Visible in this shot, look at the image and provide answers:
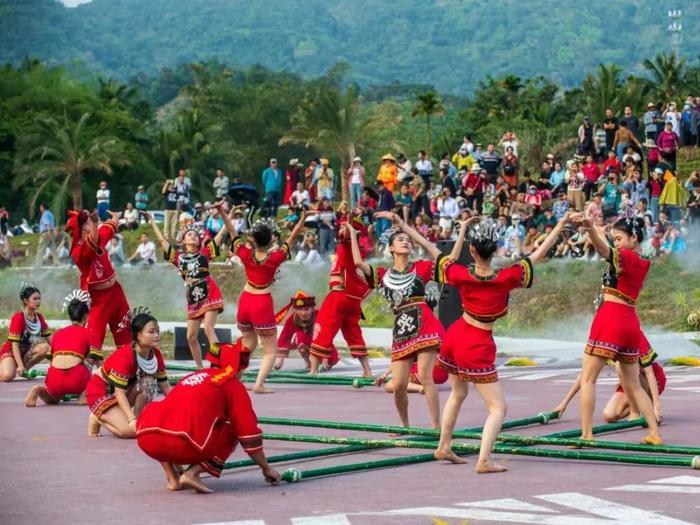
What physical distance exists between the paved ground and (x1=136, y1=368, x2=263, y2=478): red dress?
0.99 feet

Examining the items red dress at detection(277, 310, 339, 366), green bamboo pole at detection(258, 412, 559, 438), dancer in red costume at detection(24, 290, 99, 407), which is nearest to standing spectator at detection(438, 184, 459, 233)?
red dress at detection(277, 310, 339, 366)

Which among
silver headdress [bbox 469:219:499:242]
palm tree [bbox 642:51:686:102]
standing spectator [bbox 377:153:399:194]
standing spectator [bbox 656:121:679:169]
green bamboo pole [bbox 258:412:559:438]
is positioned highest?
palm tree [bbox 642:51:686:102]

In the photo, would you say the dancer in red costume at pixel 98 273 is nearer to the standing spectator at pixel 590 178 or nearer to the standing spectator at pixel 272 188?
the standing spectator at pixel 590 178

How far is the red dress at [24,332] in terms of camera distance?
63.1ft

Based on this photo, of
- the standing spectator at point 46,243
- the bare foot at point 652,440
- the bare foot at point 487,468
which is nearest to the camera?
the bare foot at point 487,468

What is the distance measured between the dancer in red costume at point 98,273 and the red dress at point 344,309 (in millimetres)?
2778

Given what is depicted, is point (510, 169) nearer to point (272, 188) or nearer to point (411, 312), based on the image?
point (272, 188)

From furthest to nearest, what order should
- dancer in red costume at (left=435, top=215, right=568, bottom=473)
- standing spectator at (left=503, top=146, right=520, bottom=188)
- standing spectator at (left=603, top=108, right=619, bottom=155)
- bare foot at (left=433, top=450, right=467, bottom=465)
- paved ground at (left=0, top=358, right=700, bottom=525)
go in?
standing spectator at (left=503, top=146, right=520, bottom=188), standing spectator at (left=603, top=108, right=619, bottom=155), bare foot at (left=433, top=450, right=467, bottom=465), dancer in red costume at (left=435, top=215, right=568, bottom=473), paved ground at (left=0, top=358, right=700, bottom=525)

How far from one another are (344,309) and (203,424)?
27.7ft

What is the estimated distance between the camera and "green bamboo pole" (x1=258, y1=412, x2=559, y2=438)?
1255 cm

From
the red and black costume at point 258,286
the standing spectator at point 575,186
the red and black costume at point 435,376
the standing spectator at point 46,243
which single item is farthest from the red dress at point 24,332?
the standing spectator at point 46,243

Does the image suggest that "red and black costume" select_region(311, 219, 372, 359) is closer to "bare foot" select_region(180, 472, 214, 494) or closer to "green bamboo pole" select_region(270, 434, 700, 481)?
"green bamboo pole" select_region(270, 434, 700, 481)

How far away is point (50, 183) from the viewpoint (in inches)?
2504

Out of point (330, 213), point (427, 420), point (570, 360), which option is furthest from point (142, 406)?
point (330, 213)
